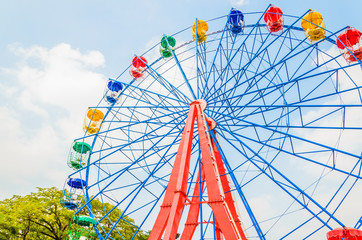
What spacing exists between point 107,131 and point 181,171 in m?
7.14

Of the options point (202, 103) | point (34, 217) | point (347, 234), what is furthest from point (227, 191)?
point (34, 217)

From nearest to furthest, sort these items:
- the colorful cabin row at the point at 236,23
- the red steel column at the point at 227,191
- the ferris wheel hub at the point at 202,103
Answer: the red steel column at the point at 227,191
the ferris wheel hub at the point at 202,103
the colorful cabin row at the point at 236,23

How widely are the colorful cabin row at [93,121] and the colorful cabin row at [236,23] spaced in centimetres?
903

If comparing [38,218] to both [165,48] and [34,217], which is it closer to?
[34,217]

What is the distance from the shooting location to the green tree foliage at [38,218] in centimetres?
1959

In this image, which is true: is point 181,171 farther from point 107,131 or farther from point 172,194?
point 107,131

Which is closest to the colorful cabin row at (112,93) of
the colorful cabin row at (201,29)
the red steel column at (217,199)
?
the colorful cabin row at (201,29)

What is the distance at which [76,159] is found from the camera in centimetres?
1759

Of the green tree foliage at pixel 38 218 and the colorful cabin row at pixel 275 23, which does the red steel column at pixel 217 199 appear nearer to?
the colorful cabin row at pixel 275 23

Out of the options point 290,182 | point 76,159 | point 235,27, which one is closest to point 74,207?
point 76,159

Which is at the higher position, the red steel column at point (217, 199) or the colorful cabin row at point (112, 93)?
the colorful cabin row at point (112, 93)

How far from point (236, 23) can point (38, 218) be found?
1851 cm

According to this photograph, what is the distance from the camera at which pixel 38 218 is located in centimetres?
2139

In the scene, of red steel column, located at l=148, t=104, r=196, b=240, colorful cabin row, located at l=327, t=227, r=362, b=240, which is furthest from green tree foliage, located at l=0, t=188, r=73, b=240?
colorful cabin row, located at l=327, t=227, r=362, b=240
